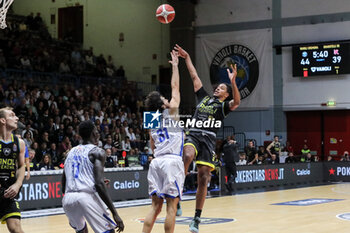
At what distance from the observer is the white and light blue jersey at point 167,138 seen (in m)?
8.38

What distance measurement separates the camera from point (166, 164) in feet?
27.0

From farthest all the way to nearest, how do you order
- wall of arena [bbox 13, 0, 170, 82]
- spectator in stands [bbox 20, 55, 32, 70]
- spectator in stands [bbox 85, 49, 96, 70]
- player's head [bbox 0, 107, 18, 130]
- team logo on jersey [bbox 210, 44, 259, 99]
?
wall of arena [bbox 13, 0, 170, 82]
team logo on jersey [bbox 210, 44, 259, 99]
spectator in stands [bbox 85, 49, 96, 70]
spectator in stands [bbox 20, 55, 32, 70]
player's head [bbox 0, 107, 18, 130]

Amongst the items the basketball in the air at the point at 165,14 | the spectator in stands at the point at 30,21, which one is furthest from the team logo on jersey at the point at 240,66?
the basketball in the air at the point at 165,14

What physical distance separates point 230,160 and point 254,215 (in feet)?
23.4

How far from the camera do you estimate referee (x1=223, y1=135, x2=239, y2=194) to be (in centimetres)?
2059

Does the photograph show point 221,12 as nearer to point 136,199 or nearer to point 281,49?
point 281,49

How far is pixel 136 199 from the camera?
18.1 meters

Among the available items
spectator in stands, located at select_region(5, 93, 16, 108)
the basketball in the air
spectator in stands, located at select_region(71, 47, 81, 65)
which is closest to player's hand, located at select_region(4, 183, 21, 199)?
the basketball in the air

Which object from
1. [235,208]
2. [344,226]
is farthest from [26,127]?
[344,226]

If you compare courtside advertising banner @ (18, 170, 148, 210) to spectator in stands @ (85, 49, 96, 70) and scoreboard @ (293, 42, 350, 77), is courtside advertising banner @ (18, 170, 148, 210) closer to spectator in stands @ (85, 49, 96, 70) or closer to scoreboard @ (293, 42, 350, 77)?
spectator in stands @ (85, 49, 96, 70)

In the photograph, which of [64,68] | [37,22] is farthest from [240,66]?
[37,22]

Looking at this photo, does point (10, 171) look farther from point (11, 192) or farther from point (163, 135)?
point (163, 135)

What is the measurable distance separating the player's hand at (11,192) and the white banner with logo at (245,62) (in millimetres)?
24623

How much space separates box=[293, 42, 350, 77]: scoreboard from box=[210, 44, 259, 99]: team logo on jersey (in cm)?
269
